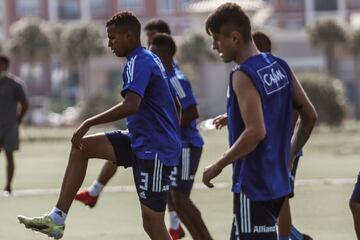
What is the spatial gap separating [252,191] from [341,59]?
83.5 meters

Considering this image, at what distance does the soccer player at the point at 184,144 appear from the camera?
30.4 ft

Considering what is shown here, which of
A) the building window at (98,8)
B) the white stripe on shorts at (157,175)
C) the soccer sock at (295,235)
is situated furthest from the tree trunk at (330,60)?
the white stripe on shorts at (157,175)

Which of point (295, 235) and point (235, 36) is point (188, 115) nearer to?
point (295, 235)

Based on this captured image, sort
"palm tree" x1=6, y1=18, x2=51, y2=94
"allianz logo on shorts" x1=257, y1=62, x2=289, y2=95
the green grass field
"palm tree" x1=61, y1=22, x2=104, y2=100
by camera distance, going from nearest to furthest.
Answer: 1. "allianz logo on shorts" x1=257, y1=62, x2=289, y2=95
2. the green grass field
3. "palm tree" x1=61, y1=22, x2=104, y2=100
4. "palm tree" x1=6, y1=18, x2=51, y2=94

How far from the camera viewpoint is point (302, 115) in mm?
6434

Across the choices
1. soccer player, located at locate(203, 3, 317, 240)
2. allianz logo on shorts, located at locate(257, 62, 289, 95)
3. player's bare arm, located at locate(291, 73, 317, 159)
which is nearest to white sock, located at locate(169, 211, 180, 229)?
player's bare arm, located at locate(291, 73, 317, 159)

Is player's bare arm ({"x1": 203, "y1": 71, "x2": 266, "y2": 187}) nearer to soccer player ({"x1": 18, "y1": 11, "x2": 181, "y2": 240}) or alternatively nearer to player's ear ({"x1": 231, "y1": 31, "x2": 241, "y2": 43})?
player's ear ({"x1": 231, "y1": 31, "x2": 241, "y2": 43})

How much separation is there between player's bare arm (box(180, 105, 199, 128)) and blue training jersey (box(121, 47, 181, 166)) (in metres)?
1.93

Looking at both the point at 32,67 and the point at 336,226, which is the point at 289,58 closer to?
the point at 32,67

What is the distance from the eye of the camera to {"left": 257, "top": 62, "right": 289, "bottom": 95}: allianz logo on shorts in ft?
19.2

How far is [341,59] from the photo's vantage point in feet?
290

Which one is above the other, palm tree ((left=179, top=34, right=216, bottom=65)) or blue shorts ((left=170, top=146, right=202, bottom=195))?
blue shorts ((left=170, top=146, right=202, bottom=195))

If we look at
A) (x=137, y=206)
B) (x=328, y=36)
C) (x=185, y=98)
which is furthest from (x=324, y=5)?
(x=185, y=98)

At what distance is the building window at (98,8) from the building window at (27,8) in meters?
5.35
